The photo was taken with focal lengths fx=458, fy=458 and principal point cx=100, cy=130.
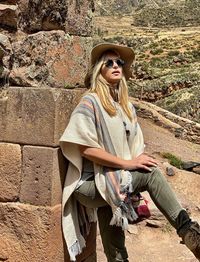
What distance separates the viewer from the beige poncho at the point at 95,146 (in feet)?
11.6

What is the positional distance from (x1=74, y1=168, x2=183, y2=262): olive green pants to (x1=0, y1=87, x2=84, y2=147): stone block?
52cm

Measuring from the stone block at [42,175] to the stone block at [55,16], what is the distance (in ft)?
3.54

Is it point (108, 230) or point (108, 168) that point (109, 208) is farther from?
point (108, 168)

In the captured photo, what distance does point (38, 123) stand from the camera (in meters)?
3.85

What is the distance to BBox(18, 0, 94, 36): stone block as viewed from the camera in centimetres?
393

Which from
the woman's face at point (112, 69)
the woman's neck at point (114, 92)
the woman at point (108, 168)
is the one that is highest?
the woman's face at point (112, 69)

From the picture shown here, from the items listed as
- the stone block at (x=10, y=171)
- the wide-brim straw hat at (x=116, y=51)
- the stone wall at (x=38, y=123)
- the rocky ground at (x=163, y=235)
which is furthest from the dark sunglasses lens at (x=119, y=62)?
the rocky ground at (x=163, y=235)

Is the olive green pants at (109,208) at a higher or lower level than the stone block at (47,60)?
lower

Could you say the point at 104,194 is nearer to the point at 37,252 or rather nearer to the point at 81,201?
the point at 81,201

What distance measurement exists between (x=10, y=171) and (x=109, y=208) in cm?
93

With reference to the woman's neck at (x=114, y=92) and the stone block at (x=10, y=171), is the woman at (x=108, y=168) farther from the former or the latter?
the stone block at (x=10, y=171)

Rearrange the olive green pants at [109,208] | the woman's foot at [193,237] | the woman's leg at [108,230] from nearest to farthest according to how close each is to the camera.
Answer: the woman's foot at [193,237] → the olive green pants at [109,208] → the woman's leg at [108,230]

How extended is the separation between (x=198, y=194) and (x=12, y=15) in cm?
682

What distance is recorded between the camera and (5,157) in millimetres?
4016
